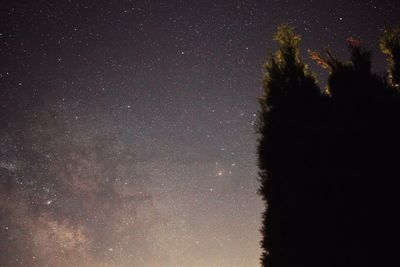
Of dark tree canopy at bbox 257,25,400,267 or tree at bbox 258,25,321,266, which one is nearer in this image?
dark tree canopy at bbox 257,25,400,267

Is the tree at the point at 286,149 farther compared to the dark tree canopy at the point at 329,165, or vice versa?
the tree at the point at 286,149

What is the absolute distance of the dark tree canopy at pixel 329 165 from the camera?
5.02 metres

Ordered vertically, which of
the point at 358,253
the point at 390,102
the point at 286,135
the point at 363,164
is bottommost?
the point at 358,253

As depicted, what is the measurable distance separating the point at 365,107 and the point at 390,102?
540mm

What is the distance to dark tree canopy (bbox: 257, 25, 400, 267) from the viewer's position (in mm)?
5023

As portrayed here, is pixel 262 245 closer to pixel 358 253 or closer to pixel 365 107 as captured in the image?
pixel 358 253

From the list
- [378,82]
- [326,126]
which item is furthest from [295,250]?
[378,82]

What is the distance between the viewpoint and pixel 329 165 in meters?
5.50

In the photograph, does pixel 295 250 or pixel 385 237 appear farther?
pixel 295 250

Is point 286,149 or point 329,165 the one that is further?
point 286,149

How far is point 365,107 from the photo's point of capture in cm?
584

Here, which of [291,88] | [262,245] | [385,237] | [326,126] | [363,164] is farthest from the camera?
[291,88]

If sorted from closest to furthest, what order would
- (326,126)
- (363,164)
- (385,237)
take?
(385,237)
(363,164)
(326,126)

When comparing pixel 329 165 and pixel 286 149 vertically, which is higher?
pixel 286 149
